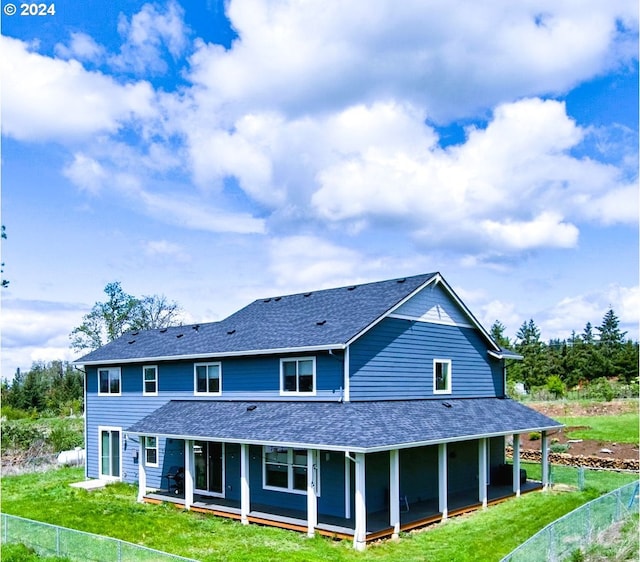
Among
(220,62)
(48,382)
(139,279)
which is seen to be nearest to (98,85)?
(220,62)

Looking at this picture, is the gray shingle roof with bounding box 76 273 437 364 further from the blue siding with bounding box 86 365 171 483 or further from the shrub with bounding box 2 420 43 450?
the shrub with bounding box 2 420 43 450

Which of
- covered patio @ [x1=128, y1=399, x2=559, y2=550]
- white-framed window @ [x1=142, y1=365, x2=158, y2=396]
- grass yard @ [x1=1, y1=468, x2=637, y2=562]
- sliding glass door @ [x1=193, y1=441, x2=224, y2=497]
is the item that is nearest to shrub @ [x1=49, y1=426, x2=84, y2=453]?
grass yard @ [x1=1, y1=468, x2=637, y2=562]

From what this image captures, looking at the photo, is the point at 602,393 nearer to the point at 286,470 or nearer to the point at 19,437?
the point at 286,470

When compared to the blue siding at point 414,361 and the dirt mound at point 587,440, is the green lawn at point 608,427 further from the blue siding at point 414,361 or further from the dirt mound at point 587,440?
the blue siding at point 414,361

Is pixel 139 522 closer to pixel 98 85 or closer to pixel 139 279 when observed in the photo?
pixel 98 85

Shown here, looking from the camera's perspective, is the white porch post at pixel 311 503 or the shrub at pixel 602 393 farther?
the shrub at pixel 602 393

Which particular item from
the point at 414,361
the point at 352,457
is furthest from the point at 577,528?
the point at 414,361

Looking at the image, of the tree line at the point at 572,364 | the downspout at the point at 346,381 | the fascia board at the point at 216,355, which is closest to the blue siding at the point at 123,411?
the fascia board at the point at 216,355
